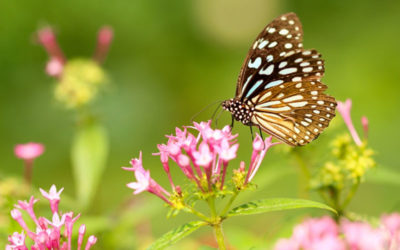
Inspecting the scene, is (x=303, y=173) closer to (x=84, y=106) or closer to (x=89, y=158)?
(x=89, y=158)

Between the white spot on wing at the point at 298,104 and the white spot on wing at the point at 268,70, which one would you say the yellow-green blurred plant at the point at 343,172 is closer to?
the white spot on wing at the point at 298,104

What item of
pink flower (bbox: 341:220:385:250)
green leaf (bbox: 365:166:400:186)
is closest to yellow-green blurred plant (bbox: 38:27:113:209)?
green leaf (bbox: 365:166:400:186)

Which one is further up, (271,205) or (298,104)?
(298,104)

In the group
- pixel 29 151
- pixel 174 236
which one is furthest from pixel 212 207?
pixel 29 151

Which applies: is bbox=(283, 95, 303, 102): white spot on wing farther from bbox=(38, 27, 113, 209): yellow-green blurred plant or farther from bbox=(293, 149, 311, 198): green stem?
bbox=(38, 27, 113, 209): yellow-green blurred plant

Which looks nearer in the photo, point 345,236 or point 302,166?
point 345,236

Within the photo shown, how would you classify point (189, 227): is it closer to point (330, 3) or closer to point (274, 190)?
point (274, 190)

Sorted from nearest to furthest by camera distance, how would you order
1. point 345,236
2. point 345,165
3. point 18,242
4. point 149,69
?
point 345,236
point 18,242
point 345,165
point 149,69

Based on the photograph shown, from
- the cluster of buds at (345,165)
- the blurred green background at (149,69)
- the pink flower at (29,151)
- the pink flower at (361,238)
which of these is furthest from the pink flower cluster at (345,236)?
the blurred green background at (149,69)
